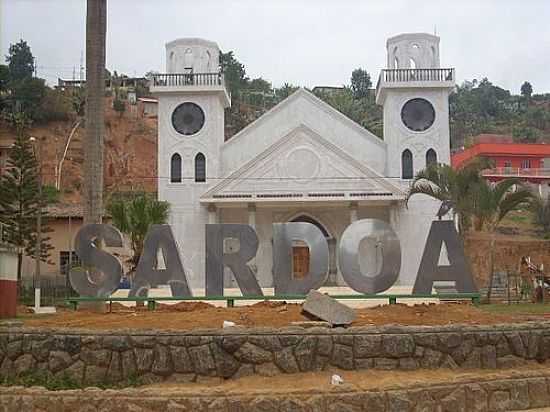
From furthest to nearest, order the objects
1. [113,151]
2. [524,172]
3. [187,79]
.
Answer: [113,151] → [524,172] → [187,79]

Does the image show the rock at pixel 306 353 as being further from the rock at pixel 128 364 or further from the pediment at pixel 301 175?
the pediment at pixel 301 175

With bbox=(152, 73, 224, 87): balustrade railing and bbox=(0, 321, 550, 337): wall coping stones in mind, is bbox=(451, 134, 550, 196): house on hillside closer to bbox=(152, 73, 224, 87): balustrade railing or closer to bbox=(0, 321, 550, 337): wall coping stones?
bbox=(152, 73, 224, 87): balustrade railing

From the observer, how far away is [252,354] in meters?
9.62

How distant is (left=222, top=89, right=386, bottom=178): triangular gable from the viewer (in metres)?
37.5

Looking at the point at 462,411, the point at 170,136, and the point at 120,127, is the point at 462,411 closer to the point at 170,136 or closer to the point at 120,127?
the point at 170,136

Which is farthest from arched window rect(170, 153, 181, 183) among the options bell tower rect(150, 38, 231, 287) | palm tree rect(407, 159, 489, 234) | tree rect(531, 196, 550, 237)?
tree rect(531, 196, 550, 237)

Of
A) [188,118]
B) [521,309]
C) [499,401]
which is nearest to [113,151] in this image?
[188,118]

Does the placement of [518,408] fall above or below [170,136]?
below

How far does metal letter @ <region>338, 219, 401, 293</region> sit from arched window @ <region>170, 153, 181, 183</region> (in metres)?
23.2

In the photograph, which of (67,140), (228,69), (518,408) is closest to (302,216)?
(518,408)

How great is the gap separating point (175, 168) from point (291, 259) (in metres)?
23.4

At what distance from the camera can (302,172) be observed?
3528cm

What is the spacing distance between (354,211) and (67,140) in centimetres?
4463

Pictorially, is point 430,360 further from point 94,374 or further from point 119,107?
point 119,107
